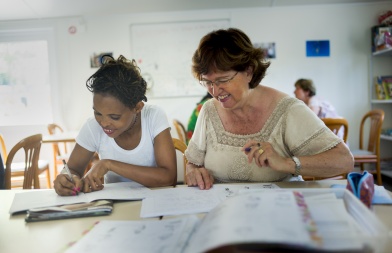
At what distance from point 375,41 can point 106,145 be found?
11.2ft

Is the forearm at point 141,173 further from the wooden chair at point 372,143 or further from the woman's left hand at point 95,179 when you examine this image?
the wooden chair at point 372,143

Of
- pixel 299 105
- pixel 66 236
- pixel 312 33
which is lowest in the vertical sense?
pixel 66 236

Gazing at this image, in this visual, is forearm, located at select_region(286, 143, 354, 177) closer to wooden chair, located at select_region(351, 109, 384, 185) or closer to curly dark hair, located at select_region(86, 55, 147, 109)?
curly dark hair, located at select_region(86, 55, 147, 109)

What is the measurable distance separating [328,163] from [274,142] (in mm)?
211

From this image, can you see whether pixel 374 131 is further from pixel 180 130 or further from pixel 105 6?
pixel 105 6

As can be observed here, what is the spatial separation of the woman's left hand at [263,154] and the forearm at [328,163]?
2.2 inches

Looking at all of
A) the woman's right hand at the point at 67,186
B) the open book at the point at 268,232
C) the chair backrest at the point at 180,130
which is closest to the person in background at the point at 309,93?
the chair backrest at the point at 180,130

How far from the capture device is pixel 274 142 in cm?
123

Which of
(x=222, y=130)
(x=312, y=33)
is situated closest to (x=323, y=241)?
(x=222, y=130)

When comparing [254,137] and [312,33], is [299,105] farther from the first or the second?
[312,33]

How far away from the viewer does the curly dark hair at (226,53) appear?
3.95ft

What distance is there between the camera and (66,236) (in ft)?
2.43

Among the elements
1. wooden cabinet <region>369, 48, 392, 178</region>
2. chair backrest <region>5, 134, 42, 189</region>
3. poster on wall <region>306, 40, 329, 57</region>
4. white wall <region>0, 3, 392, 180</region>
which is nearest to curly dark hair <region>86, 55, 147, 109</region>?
chair backrest <region>5, 134, 42, 189</region>

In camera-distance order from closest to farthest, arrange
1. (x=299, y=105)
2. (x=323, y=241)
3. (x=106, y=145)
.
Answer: (x=323, y=241) → (x=299, y=105) → (x=106, y=145)
